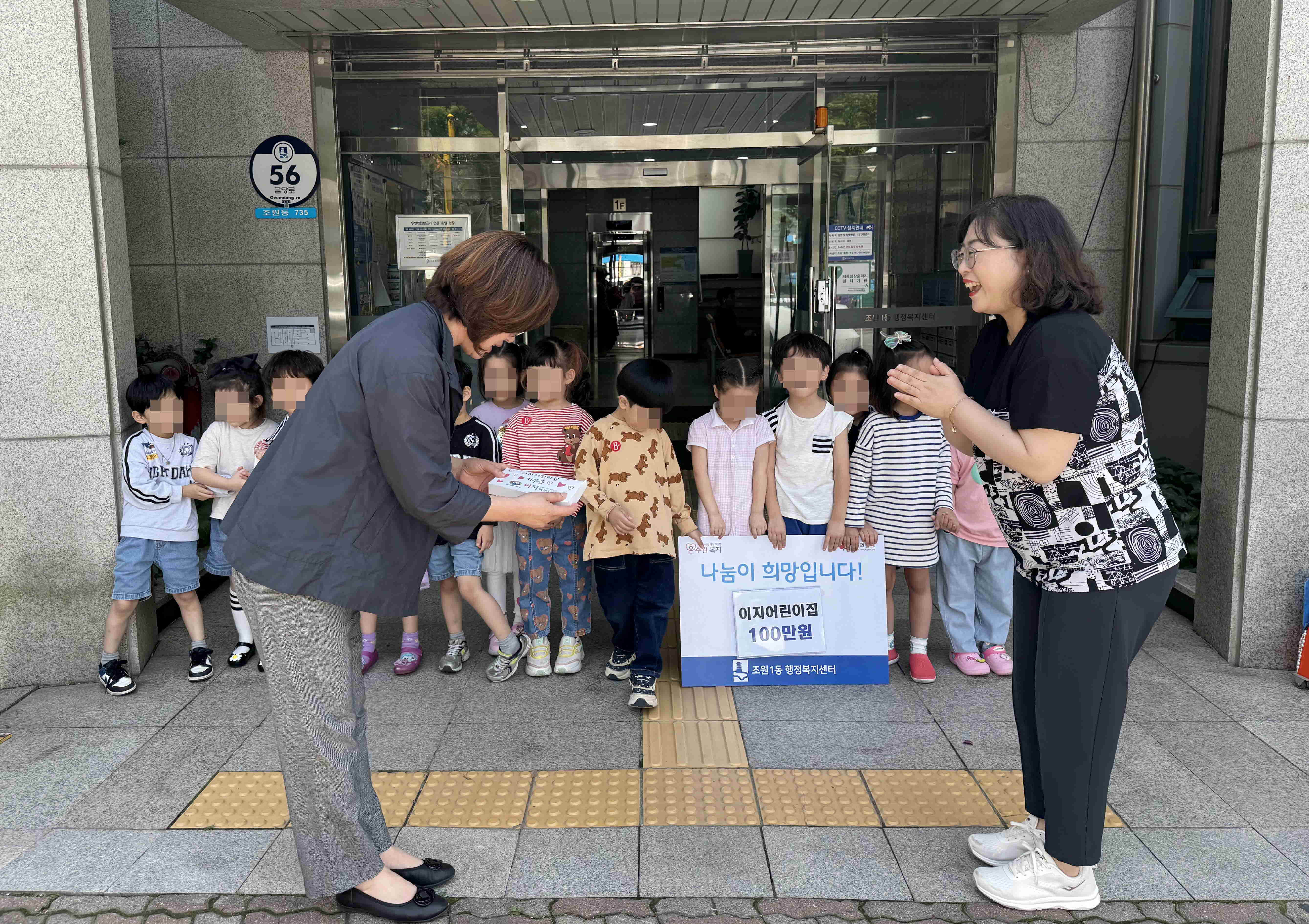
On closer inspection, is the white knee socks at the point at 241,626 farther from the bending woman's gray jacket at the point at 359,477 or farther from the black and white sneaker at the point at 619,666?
the bending woman's gray jacket at the point at 359,477

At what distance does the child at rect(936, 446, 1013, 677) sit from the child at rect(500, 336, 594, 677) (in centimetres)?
168

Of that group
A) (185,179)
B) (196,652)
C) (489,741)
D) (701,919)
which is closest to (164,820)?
(489,741)

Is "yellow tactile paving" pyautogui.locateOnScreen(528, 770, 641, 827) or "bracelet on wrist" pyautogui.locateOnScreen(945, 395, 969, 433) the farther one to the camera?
"yellow tactile paving" pyautogui.locateOnScreen(528, 770, 641, 827)

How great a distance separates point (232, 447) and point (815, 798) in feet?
9.94

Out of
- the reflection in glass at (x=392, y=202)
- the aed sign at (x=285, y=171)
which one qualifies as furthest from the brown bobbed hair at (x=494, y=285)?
the aed sign at (x=285, y=171)

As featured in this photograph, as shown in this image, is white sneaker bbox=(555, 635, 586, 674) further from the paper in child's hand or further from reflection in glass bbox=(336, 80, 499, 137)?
reflection in glass bbox=(336, 80, 499, 137)

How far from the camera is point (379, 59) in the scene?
6.91m

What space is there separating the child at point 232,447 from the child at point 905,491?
2756 millimetres

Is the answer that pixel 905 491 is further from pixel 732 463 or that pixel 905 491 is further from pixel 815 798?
pixel 815 798

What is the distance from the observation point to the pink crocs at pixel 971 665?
181 inches

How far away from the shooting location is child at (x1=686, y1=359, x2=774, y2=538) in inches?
175

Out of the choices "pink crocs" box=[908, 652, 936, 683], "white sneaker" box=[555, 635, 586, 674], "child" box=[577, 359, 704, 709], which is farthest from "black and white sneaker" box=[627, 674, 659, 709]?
"pink crocs" box=[908, 652, 936, 683]

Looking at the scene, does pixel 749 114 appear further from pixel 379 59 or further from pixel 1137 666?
pixel 1137 666

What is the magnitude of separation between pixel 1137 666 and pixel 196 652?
14.3ft
